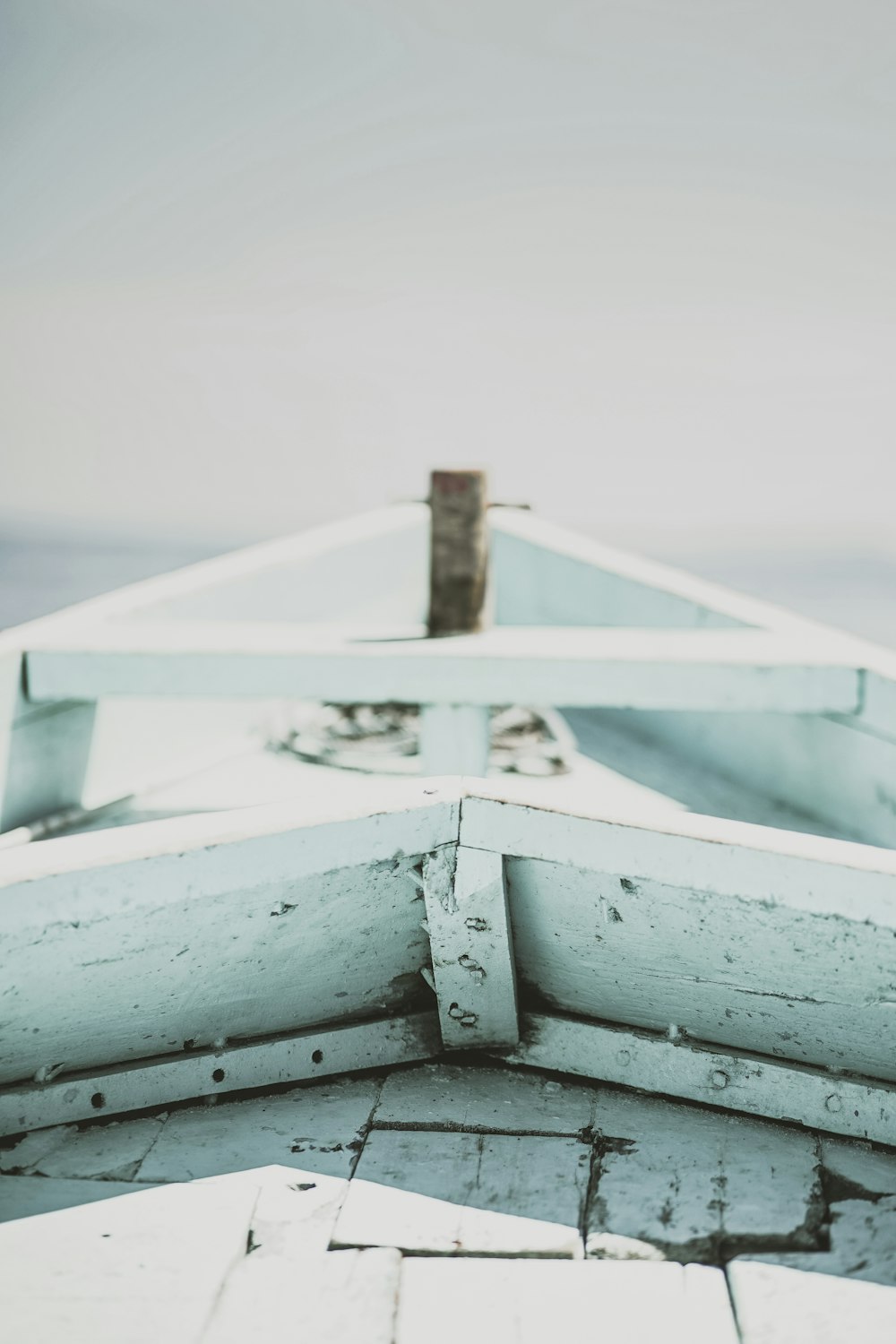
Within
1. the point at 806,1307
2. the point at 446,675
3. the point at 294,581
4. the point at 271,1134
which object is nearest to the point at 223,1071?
the point at 271,1134

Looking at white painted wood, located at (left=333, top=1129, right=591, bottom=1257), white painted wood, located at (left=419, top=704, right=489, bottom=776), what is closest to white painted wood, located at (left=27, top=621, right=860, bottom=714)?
white painted wood, located at (left=419, top=704, right=489, bottom=776)

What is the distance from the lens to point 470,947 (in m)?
1.40

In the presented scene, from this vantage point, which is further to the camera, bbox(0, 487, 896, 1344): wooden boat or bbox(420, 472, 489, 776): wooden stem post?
bbox(420, 472, 489, 776): wooden stem post

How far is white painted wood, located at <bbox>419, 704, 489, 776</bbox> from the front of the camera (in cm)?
283

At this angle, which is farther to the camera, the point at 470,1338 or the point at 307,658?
the point at 307,658

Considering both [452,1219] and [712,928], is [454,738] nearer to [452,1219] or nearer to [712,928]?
[712,928]

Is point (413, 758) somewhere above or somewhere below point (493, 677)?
below

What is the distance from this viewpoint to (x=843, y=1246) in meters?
1.15

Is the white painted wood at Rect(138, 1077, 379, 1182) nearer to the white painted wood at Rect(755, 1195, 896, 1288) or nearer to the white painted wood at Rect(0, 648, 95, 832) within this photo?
the white painted wood at Rect(755, 1195, 896, 1288)

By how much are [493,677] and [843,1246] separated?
1.75 metres

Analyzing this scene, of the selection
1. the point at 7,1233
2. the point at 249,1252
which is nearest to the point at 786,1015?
the point at 249,1252

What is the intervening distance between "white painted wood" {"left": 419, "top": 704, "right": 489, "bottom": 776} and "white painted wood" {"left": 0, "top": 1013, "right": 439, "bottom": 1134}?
4.42 feet

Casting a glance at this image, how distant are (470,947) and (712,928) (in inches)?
12.4

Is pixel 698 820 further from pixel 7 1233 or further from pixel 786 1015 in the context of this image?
pixel 7 1233
